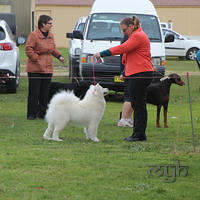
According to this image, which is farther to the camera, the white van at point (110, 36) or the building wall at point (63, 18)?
the building wall at point (63, 18)

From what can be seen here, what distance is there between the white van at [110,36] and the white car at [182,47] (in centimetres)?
1568

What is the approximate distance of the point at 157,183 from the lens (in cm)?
645

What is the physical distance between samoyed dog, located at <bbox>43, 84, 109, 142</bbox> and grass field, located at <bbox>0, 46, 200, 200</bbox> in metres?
0.23

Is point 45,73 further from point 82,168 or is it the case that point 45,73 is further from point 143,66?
point 82,168

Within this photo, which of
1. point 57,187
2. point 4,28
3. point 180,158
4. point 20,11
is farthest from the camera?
point 20,11

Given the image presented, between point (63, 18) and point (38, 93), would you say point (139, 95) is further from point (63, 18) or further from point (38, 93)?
point (63, 18)

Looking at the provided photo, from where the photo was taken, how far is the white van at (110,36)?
577 inches

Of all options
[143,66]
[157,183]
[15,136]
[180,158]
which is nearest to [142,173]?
[157,183]

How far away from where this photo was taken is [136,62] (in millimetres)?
9141

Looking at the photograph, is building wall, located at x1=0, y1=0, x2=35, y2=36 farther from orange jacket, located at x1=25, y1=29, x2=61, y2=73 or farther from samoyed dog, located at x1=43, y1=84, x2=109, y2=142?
samoyed dog, located at x1=43, y1=84, x2=109, y2=142

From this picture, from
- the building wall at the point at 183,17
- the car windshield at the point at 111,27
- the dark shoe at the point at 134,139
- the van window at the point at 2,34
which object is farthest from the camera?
the building wall at the point at 183,17

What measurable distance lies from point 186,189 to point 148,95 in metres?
5.37

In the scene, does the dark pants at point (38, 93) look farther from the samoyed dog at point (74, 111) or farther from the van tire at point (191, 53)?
the van tire at point (191, 53)

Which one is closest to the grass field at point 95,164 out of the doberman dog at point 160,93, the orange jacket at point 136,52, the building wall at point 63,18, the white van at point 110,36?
the doberman dog at point 160,93
